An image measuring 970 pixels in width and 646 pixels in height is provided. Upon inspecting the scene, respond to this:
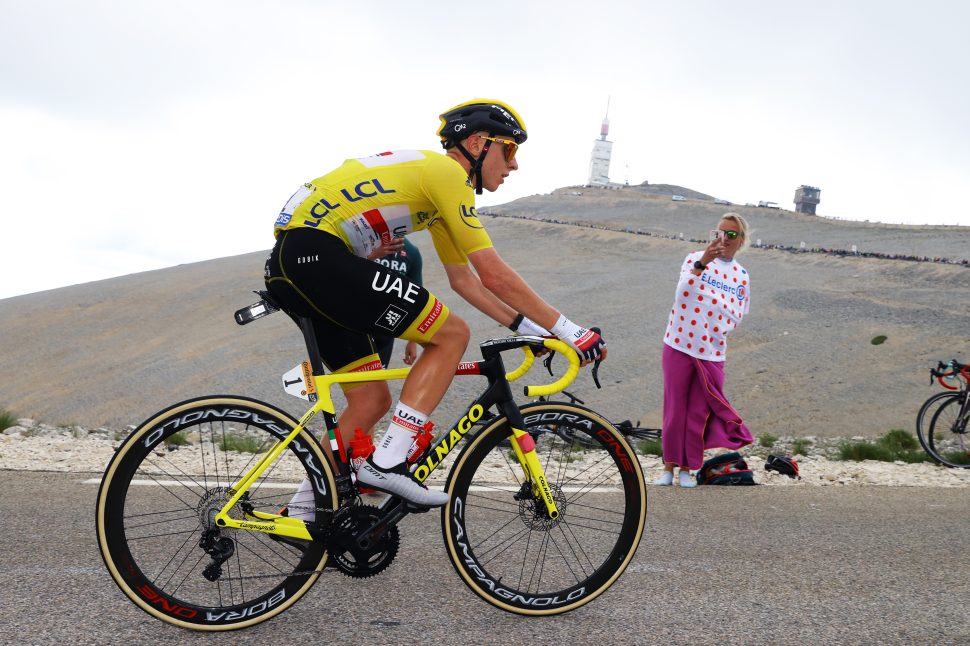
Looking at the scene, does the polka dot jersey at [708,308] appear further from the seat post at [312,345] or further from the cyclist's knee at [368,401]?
the seat post at [312,345]

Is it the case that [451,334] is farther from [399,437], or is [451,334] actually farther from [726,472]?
[726,472]

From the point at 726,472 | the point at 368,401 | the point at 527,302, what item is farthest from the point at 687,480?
the point at 527,302

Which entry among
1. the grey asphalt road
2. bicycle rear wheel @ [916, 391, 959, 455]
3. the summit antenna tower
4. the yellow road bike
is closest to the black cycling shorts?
the yellow road bike

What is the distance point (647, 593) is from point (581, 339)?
137 centimetres

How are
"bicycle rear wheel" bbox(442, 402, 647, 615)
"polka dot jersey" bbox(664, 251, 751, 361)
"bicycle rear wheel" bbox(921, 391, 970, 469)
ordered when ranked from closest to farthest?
"bicycle rear wheel" bbox(442, 402, 647, 615) < "polka dot jersey" bbox(664, 251, 751, 361) < "bicycle rear wheel" bbox(921, 391, 970, 469)

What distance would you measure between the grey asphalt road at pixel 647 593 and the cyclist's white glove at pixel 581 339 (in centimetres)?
114

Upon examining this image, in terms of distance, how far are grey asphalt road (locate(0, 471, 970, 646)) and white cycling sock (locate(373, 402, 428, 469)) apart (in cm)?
66

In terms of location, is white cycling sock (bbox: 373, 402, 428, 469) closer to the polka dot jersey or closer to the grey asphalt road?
the grey asphalt road

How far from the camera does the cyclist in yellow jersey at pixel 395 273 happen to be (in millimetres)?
3084

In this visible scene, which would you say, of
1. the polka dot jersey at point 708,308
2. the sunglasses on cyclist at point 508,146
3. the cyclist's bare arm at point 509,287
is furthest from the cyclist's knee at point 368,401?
the polka dot jersey at point 708,308

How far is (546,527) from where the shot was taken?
11.2 ft

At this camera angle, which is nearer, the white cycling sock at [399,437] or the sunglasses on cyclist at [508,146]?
the white cycling sock at [399,437]

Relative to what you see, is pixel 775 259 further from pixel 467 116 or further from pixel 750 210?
pixel 750 210

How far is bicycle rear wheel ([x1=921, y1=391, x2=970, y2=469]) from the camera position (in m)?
8.71
